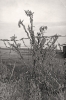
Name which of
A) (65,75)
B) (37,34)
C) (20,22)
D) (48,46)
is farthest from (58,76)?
(20,22)

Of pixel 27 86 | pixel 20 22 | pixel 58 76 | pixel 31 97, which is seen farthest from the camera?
pixel 58 76

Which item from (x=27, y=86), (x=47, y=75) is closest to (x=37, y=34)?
(x=47, y=75)

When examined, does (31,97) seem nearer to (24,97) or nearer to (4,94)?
(24,97)

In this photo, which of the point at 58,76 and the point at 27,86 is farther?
the point at 58,76

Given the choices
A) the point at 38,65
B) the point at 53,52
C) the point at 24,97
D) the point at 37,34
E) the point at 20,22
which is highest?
the point at 20,22

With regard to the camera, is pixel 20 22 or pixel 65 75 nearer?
pixel 20 22

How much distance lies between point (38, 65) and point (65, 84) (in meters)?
0.84

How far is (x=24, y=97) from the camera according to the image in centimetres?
417

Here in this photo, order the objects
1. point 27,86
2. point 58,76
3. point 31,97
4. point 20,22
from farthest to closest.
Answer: point 58,76 → point 27,86 → point 20,22 → point 31,97

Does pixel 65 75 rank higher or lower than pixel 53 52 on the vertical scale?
lower

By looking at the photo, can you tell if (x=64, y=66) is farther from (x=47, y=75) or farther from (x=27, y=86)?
(x=27, y=86)

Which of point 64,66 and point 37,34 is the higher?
point 37,34

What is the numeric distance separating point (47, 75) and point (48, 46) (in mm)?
642

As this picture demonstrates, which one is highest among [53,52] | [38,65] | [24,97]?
[53,52]
